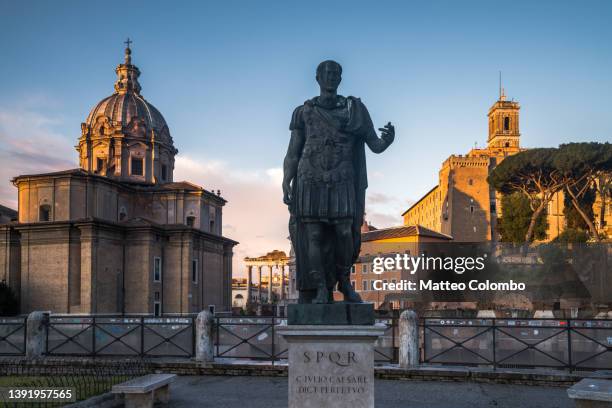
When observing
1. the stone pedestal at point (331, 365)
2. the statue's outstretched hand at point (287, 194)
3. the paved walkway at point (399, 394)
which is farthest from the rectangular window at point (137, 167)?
the stone pedestal at point (331, 365)

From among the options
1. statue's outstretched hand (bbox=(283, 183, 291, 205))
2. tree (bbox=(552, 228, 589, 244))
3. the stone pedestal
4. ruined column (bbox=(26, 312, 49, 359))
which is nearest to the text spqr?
the stone pedestal

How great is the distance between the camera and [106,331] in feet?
47.9

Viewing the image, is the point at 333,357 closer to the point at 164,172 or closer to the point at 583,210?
the point at 583,210

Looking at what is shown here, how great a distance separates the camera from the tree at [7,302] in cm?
4056

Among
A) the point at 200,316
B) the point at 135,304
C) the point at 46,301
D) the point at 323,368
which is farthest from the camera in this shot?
the point at 135,304

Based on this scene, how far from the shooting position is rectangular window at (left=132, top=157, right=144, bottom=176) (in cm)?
5444

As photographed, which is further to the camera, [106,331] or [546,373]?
[106,331]

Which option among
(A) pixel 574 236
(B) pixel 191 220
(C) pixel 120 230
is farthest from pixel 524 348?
(B) pixel 191 220

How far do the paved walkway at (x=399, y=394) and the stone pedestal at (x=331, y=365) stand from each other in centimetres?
443

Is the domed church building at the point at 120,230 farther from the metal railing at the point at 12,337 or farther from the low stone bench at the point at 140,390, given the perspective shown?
the low stone bench at the point at 140,390

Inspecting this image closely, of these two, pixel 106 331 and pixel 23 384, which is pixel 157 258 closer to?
pixel 106 331

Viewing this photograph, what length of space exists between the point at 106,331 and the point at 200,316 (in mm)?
2416

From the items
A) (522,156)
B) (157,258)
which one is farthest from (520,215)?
(157,258)

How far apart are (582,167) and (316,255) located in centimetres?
4627
